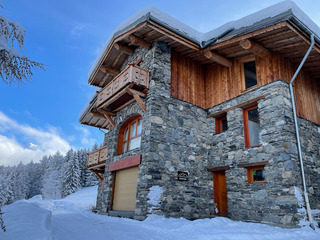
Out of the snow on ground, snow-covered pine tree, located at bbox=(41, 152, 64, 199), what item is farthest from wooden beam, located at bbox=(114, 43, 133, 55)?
snow-covered pine tree, located at bbox=(41, 152, 64, 199)

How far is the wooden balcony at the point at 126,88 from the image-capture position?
383 inches

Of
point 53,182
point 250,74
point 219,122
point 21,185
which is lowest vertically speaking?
point 21,185

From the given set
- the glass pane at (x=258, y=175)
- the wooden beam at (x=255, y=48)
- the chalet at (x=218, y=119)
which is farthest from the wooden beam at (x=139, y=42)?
the glass pane at (x=258, y=175)

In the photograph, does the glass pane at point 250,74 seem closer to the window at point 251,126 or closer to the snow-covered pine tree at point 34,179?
the window at point 251,126

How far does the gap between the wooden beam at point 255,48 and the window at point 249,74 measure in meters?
0.74

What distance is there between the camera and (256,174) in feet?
28.4

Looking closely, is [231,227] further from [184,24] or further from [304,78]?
[184,24]

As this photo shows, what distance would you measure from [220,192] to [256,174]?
204 cm

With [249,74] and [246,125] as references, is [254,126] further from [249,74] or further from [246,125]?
[249,74]

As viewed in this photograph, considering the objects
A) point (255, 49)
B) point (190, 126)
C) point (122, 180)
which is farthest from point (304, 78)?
point (122, 180)

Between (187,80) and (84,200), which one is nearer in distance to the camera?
(187,80)

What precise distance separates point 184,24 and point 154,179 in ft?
21.2

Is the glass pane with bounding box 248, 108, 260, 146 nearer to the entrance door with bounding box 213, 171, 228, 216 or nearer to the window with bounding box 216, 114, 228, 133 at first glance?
the window with bounding box 216, 114, 228, 133

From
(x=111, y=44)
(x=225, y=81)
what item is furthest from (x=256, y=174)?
(x=111, y=44)
